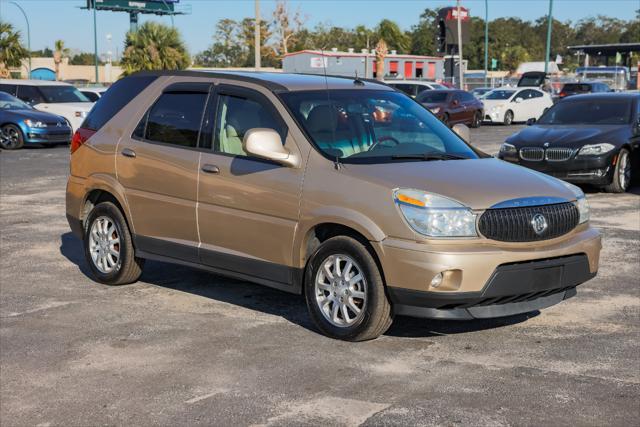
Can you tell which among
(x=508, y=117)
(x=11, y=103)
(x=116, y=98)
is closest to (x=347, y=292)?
(x=116, y=98)

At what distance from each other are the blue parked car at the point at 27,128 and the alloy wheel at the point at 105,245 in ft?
51.6

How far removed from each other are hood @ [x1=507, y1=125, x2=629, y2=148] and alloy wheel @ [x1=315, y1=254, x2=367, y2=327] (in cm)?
861

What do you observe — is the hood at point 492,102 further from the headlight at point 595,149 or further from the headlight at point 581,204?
the headlight at point 581,204

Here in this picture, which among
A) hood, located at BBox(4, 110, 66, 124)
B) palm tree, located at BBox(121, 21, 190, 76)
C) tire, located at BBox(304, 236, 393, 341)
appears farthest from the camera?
palm tree, located at BBox(121, 21, 190, 76)

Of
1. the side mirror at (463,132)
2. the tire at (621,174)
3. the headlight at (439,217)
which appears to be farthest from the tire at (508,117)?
the headlight at (439,217)

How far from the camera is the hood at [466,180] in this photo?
19.0 ft

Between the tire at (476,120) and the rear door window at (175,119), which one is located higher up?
the rear door window at (175,119)

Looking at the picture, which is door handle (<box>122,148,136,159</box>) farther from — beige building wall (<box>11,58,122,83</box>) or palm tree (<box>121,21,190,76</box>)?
beige building wall (<box>11,58,122,83</box>)

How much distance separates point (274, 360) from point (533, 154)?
926cm

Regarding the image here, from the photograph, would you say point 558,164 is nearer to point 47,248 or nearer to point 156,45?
point 47,248

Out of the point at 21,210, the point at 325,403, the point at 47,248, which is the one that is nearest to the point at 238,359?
the point at 325,403

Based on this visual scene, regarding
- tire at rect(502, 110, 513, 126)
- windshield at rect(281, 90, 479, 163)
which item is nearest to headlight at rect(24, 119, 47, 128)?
windshield at rect(281, 90, 479, 163)

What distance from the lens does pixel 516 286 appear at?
5750 millimetres

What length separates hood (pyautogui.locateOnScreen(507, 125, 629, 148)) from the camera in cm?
1388
